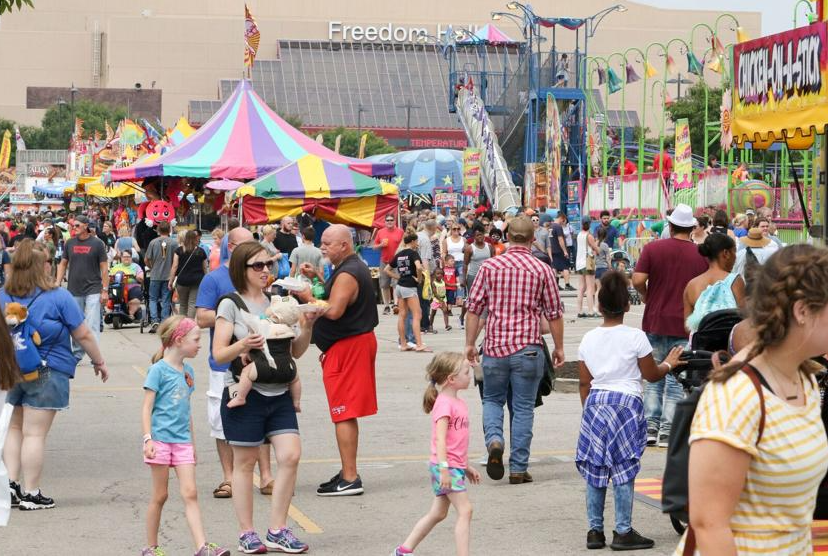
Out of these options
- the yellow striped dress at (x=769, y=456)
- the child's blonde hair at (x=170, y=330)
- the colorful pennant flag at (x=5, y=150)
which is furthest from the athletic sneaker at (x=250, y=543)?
the colorful pennant flag at (x=5, y=150)

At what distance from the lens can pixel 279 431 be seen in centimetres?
718

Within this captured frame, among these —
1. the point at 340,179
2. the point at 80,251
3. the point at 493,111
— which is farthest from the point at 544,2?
the point at 80,251

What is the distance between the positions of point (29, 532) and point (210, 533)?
40.3 inches

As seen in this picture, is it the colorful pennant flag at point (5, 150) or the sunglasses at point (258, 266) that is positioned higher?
the colorful pennant flag at point (5, 150)

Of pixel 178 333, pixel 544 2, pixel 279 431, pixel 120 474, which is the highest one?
pixel 544 2

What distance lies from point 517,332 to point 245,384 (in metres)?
2.33

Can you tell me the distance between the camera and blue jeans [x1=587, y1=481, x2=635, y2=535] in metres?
7.14

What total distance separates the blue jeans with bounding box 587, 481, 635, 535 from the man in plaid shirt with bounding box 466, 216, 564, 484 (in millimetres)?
1640

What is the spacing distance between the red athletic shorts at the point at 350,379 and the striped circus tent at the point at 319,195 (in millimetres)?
16415

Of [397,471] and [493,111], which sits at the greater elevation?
[493,111]

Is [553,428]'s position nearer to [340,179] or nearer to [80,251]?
[80,251]

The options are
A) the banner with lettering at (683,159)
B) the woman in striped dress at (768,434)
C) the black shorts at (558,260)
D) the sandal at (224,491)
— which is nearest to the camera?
the woman in striped dress at (768,434)

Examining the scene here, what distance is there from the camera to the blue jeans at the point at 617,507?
7.14 meters

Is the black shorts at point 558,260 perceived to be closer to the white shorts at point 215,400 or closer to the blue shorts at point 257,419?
the white shorts at point 215,400
